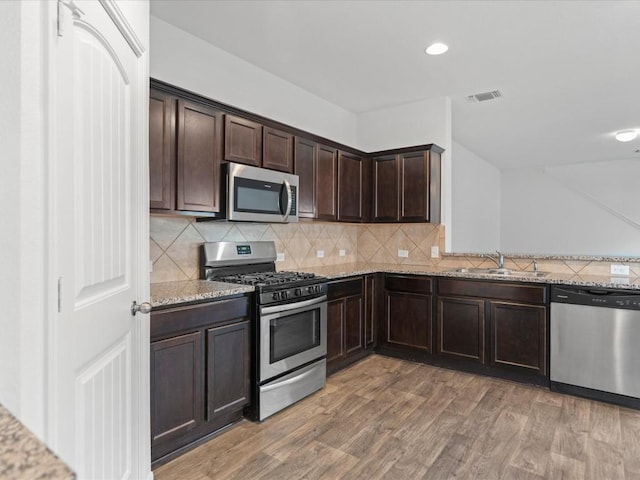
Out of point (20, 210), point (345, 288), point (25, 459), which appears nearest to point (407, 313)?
point (345, 288)

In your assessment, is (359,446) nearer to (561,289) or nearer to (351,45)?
(561,289)

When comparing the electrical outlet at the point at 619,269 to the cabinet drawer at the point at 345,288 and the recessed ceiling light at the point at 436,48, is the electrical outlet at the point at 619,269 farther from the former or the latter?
the recessed ceiling light at the point at 436,48

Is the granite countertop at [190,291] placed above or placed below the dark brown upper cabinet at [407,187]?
below

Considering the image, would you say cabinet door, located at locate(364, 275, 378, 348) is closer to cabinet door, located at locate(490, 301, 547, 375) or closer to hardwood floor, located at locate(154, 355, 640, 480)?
hardwood floor, located at locate(154, 355, 640, 480)

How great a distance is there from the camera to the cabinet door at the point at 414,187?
12.9ft

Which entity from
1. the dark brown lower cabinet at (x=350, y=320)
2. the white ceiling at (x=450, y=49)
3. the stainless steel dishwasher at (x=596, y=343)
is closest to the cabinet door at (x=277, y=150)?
the white ceiling at (x=450, y=49)

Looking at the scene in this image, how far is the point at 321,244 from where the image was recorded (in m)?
4.20

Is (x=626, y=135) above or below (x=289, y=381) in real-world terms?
above

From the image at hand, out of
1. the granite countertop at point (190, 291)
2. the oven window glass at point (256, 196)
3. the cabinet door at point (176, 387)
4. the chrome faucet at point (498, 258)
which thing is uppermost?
the oven window glass at point (256, 196)

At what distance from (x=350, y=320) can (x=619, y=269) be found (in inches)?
90.2

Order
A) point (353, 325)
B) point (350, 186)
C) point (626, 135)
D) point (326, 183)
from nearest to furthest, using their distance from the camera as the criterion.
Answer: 1. point (353, 325)
2. point (326, 183)
3. point (350, 186)
4. point (626, 135)

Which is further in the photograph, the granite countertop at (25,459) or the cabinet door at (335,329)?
the cabinet door at (335,329)

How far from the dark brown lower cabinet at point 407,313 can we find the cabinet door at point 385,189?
2.33 feet

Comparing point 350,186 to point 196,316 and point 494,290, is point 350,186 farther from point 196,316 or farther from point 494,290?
point 196,316
